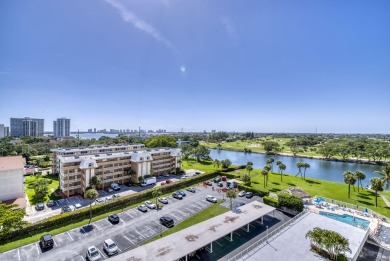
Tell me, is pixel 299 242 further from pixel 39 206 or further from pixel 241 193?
pixel 39 206

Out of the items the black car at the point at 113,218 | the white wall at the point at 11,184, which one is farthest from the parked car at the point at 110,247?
the white wall at the point at 11,184

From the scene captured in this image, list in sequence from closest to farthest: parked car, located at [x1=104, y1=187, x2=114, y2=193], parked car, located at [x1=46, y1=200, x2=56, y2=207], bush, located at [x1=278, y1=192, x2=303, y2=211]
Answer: bush, located at [x1=278, y1=192, x2=303, y2=211]
parked car, located at [x1=46, y1=200, x2=56, y2=207]
parked car, located at [x1=104, y1=187, x2=114, y2=193]

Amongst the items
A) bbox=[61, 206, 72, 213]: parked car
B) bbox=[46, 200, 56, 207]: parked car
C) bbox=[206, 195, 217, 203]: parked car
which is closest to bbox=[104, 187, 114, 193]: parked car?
→ bbox=[61, 206, 72, 213]: parked car

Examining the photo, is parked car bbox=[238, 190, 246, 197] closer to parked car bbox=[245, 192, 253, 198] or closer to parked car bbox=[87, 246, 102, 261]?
parked car bbox=[245, 192, 253, 198]

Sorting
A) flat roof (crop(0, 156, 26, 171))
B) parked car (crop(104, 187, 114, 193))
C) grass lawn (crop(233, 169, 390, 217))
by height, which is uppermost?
flat roof (crop(0, 156, 26, 171))

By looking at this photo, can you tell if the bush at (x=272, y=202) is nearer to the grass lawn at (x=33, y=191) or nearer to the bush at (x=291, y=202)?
the bush at (x=291, y=202)

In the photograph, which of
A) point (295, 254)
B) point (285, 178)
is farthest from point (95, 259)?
point (285, 178)

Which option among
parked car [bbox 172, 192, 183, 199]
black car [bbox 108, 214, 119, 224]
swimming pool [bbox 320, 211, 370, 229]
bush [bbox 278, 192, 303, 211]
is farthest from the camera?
parked car [bbox 172, 192, 183, 199]

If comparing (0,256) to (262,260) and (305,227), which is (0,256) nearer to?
(262,260)
